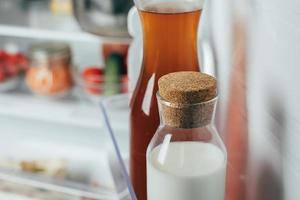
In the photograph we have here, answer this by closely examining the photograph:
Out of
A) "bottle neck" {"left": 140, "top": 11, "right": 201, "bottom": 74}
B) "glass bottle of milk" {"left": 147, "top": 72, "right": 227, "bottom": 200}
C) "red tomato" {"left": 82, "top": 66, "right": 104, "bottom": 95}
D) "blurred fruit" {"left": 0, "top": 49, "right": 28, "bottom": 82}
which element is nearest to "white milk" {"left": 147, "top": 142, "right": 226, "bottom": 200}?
"glass bottle of milk" {"left": 147, "top": 72, "right": 227, "bottom": 200}

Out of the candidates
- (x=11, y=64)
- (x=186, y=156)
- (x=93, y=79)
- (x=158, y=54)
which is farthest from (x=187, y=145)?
(x=11, y=64)

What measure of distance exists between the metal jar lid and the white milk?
0.98 meters

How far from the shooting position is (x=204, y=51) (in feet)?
2.46

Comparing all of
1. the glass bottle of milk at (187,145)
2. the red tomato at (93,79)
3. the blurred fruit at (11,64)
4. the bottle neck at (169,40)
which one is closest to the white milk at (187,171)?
the glass bottle of milk at (187,145)

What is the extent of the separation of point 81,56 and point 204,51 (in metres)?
0.78

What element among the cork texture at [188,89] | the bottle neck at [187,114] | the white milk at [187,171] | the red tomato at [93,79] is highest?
the cork texture at [188,89]

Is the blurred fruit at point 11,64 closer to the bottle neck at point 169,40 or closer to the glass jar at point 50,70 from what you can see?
the glass jar at point 50,70

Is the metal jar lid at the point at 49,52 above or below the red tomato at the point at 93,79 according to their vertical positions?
above

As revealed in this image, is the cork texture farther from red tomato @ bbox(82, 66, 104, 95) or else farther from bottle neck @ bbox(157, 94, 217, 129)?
red tomato @ bbox(82, 66, 104, 95)

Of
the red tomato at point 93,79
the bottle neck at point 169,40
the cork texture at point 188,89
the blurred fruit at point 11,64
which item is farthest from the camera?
the blurred fruit at point 11,64

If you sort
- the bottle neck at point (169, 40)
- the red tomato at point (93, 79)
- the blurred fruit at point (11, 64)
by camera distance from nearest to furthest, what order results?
the bottle neck at point (169, 40) → the red tomato at point (93, 79) → the blurred fruit at point (11, 64)

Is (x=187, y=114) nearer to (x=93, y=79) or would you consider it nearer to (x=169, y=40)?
(x=169, y=40)

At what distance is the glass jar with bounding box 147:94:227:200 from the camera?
456 millimetres

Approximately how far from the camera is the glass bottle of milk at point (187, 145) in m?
0.45
